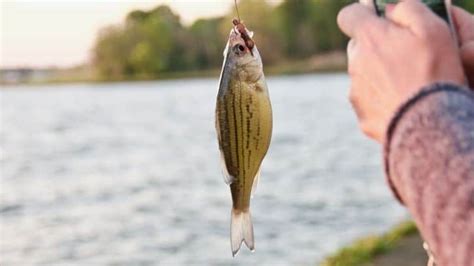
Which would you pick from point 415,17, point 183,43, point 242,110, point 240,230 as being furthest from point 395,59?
point 183,43

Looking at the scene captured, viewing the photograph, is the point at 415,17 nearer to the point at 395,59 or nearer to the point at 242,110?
the point at 395,59

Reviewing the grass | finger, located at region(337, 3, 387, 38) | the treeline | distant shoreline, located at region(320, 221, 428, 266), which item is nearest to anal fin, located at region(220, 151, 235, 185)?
finger, located at region(337, 3, 387, 38)

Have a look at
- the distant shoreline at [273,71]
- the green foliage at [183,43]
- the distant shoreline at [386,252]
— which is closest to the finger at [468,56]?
the distant shoreline at [386,252]

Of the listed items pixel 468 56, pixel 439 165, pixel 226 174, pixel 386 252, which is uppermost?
pixel 468 56

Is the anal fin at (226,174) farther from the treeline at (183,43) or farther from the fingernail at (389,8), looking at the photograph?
the treeline at (183,43)

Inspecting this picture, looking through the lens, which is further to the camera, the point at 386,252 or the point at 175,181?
the point at 175,181

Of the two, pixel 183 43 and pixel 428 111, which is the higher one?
pixel 428 111
